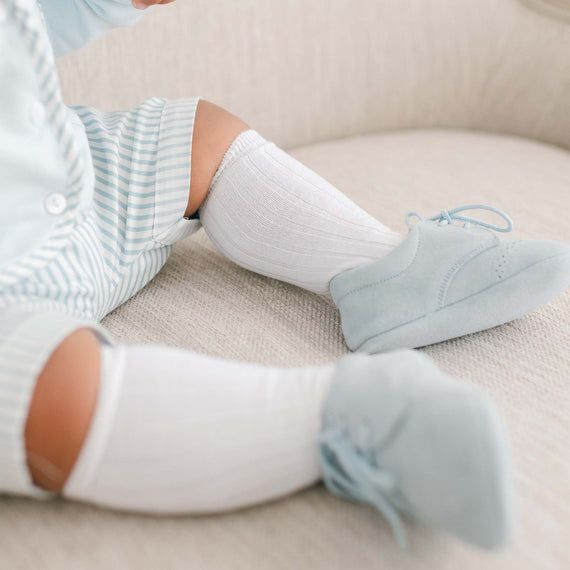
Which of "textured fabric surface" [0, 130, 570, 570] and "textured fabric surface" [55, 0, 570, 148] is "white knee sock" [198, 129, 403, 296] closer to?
Result: "textured fabric surface" [0, 130, 570, 570]

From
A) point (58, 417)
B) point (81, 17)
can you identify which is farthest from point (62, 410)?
point (81, 17)

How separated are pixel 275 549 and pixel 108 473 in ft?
0.36

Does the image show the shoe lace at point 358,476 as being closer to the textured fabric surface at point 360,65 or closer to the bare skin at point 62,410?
the bare skin at point 62,410

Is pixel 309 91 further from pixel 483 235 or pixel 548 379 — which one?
pixel 548 379

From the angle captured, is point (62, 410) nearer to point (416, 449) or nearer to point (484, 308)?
point (416, 449)

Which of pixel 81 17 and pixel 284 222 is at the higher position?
pixel 81 17

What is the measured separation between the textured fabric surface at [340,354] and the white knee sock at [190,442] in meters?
0.02

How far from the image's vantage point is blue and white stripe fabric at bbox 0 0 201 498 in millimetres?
405

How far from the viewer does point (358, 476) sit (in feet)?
1.27

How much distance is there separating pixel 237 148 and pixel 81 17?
21 centimetres

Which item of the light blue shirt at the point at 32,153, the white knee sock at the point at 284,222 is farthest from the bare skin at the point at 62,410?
the white knee sock at the point at 284,222

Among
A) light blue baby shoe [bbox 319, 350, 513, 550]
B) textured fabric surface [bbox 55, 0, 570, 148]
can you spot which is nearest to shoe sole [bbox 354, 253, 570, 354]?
light blue baby shoe [bbox 319, 350, 513, 550]

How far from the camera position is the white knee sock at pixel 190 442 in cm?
39

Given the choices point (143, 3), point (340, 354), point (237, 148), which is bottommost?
point (340, 354)
